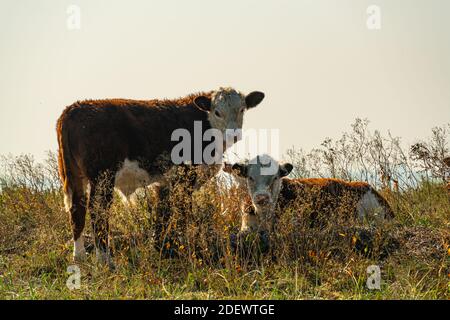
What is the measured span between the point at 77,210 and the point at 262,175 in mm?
2619

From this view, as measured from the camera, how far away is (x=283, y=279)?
776 cm

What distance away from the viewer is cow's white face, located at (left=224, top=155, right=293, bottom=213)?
1010cm

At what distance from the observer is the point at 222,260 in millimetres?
8227

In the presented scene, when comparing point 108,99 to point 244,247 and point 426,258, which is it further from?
point 426,258

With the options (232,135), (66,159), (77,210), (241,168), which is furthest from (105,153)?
(232,135)

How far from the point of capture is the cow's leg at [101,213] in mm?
8875

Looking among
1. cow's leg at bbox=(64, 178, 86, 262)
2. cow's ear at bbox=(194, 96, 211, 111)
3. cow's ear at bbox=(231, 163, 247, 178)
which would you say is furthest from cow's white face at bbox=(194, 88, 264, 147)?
cow's leg at bbox=(64, 178, 86, 262)

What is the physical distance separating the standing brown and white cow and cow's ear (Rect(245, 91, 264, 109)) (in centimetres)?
161

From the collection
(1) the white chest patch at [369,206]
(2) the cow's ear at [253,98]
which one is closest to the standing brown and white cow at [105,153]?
(2) the cow's ear at [253,98]

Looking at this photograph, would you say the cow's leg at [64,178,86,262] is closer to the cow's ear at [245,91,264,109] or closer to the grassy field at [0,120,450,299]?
the grassy field at [0,120,450,299]

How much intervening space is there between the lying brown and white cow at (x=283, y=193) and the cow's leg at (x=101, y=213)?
1.76 meters

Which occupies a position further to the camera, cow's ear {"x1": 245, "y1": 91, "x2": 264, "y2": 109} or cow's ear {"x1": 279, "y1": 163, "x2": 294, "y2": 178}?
cow's ear {"x1": 245, "y1": 91, "x2": 264, "y2": 109}

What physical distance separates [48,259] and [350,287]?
12.4ft
